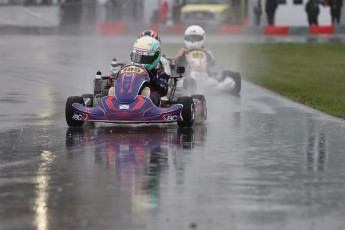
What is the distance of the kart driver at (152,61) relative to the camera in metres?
16.9

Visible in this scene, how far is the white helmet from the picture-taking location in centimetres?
2350

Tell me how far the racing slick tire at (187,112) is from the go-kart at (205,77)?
525 centimetres

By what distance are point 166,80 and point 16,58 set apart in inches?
720

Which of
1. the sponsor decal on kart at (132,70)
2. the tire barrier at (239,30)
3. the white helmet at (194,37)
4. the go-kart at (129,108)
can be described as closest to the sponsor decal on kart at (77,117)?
the go-kart at (129,108)

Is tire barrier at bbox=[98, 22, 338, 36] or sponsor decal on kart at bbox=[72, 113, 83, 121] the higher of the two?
sponsor decal on kart at bbox=[72, 113, 83, 121]

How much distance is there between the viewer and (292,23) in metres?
61.2

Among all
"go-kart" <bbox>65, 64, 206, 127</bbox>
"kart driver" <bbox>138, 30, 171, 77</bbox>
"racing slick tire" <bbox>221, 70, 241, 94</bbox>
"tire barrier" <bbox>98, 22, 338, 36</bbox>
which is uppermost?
"kart driver" <bbox>138, 30, 171, 77</bbox>

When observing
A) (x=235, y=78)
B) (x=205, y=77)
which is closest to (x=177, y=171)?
(x=235, y=78)

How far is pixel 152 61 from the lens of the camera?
672 inches

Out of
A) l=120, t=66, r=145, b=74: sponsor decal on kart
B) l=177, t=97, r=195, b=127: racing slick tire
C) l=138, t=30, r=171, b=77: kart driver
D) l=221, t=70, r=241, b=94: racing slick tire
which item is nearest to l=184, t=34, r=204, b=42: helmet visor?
l=221, t=70, r=241, b=94: racing slick tire

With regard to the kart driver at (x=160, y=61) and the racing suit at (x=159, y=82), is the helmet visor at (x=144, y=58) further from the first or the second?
the kart driver at (x=160, y=61)

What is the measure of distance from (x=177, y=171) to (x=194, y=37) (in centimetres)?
1199

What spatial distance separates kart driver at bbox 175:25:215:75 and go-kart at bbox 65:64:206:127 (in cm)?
673

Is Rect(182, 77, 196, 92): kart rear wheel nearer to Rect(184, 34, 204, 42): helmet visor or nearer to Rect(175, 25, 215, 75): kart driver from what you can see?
Rect(175, 25, 215, 75): kart driver
